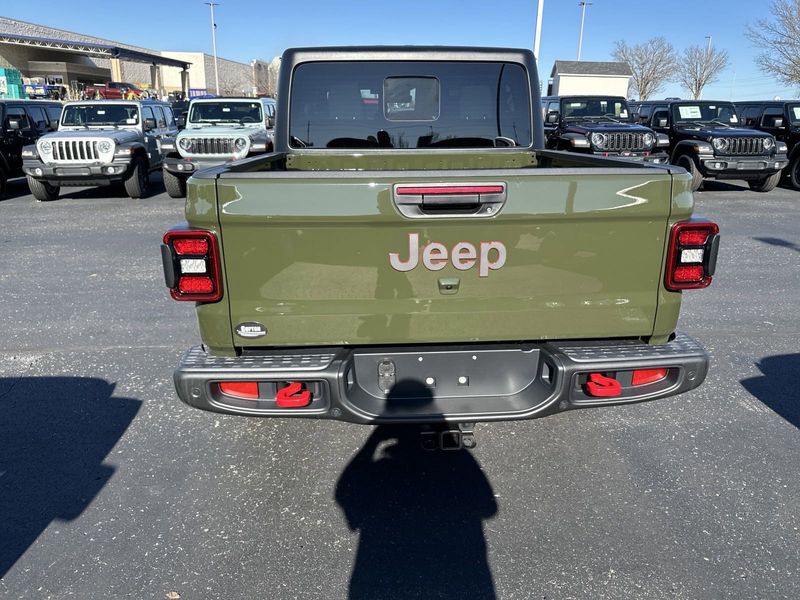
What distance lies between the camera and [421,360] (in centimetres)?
263

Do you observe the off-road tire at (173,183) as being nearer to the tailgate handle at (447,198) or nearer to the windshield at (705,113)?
the tailgate handle at (447,198)

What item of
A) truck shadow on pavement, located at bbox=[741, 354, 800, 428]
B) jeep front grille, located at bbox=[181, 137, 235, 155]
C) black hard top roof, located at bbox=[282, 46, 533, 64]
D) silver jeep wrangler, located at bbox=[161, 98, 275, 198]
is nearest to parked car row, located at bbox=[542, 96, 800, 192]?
silver jeep wrangler, located at bbox=[161, 98, 275, 198]

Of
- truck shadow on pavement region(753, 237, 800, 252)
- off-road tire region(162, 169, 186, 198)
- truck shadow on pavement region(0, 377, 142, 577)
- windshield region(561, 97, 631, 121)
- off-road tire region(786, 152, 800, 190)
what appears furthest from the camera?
windshield region(561, 97, 631, 121)

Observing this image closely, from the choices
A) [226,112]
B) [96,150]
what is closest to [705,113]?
[226,112]

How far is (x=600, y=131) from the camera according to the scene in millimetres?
12734

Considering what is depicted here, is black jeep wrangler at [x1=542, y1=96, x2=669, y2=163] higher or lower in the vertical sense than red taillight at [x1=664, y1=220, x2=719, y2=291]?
higher

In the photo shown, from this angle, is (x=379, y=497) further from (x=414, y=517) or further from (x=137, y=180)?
(x=137, y=180)

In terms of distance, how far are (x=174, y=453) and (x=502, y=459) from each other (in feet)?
5.91

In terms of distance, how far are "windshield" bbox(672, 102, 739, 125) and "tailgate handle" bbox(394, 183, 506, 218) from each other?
13692mm

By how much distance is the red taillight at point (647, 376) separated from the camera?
2.70m

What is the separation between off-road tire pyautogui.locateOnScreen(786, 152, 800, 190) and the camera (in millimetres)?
14008

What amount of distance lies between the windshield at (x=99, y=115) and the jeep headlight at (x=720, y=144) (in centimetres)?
1227

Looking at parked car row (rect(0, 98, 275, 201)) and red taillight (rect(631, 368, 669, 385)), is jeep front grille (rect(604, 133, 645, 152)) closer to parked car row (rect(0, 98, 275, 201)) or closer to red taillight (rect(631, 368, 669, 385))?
parked car row (rect(0, 98, 275, 201))

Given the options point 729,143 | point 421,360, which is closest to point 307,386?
point 421,360
